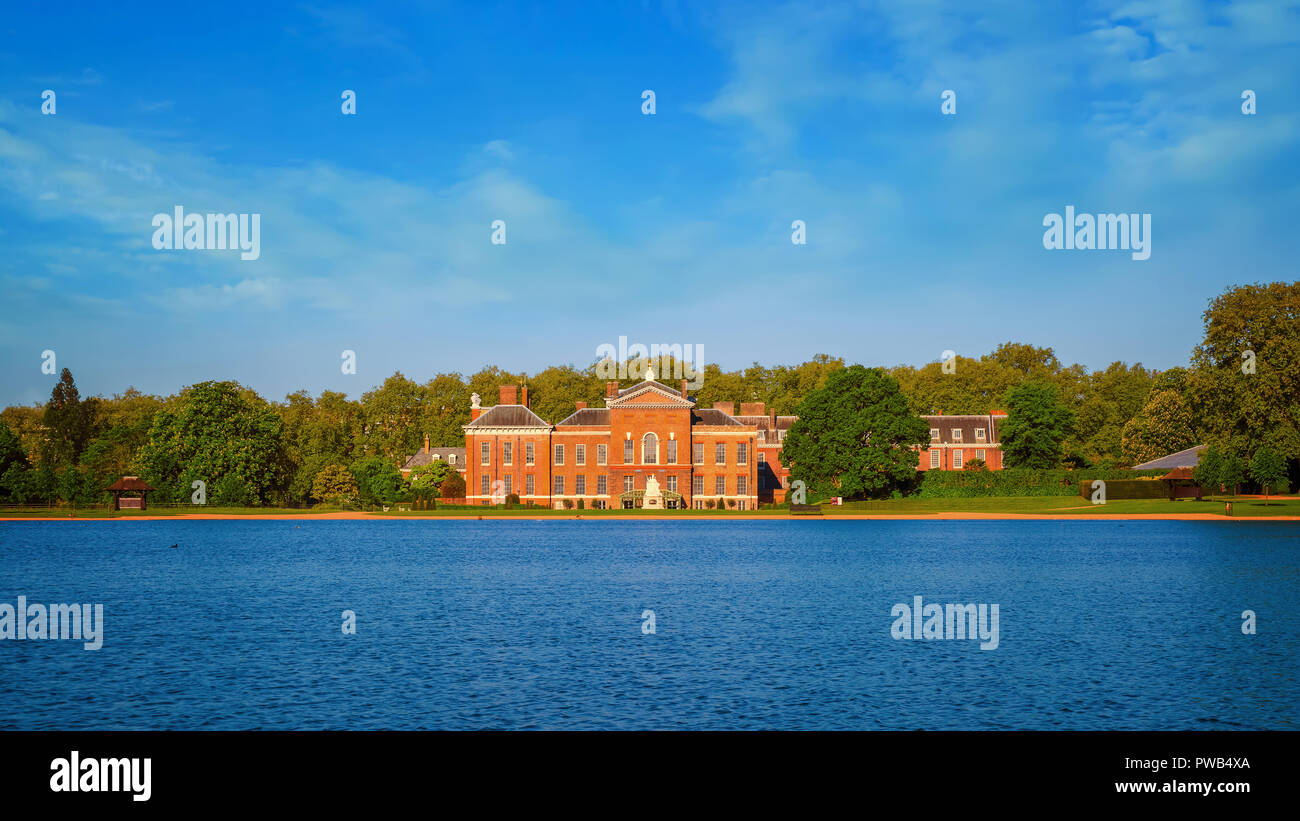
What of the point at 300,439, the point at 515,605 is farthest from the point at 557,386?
the point at 515,605

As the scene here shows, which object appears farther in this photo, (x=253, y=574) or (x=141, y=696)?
(x=253, y=574)

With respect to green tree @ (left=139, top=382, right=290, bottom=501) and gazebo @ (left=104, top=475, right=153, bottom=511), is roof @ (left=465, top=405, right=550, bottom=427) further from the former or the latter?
gazebo @ (left=104, top=475, right=153, bottom=511)

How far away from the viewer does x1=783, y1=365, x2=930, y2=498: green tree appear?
93562 millimetres

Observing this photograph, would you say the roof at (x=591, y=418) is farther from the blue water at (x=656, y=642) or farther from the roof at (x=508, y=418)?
the blue water at (x=656, y=642)

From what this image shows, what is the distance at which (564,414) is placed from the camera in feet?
460

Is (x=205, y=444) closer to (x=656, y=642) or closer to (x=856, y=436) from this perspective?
(x=856, y=436)

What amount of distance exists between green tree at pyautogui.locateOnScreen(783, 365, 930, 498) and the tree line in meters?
0.57

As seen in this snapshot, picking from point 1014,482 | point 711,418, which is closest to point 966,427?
point 1014,482

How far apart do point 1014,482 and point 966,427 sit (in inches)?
1272

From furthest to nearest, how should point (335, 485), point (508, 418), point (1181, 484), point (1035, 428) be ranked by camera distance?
point (1035, 428), point (508, 418), point (335, 485), point (1181, 484)

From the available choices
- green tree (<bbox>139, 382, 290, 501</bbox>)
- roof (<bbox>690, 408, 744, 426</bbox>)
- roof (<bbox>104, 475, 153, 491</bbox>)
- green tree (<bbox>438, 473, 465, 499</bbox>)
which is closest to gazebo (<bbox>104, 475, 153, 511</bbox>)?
roof (<bbox>104, 475, 153, 491</bbox>)
